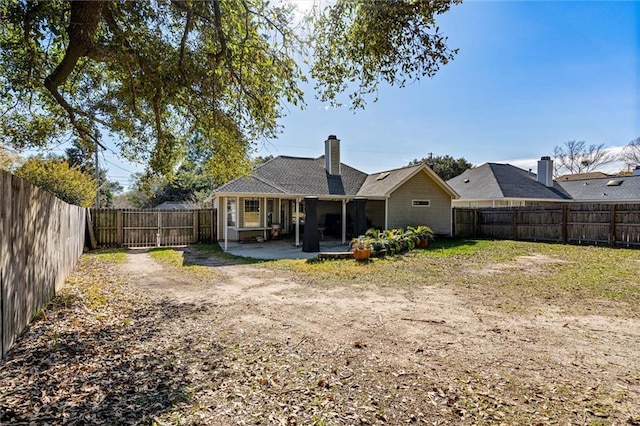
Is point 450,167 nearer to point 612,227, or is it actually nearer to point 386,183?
point 386,183

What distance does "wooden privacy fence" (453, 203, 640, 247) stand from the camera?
13.2 m

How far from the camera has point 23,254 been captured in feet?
12.8

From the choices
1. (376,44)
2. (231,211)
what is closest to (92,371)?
(376,44)

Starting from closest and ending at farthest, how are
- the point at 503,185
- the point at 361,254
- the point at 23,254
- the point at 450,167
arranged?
the point at 23,254, the point at 361,254, the point at 503,185, the point at 450,167

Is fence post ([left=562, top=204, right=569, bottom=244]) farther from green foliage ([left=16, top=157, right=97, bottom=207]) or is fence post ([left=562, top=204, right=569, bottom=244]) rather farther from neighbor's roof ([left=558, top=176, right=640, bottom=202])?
green foliage ([left=16, top=157, right=97, bottom=207])

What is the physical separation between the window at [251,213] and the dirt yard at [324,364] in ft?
31.2

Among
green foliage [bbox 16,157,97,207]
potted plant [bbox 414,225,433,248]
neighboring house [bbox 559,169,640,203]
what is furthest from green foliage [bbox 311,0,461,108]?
neighboring house [bbox 559,169,640,203]

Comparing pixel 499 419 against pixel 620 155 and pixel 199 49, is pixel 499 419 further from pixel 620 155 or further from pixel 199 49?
pixel 620 155

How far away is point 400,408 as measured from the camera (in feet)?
9.09

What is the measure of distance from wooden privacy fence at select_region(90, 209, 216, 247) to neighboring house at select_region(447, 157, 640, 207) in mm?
16858

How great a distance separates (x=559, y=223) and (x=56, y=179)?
24806mm

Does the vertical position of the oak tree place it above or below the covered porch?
above

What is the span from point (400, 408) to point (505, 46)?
31.6ft

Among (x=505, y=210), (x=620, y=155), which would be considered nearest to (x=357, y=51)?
(x=505, y=210)
